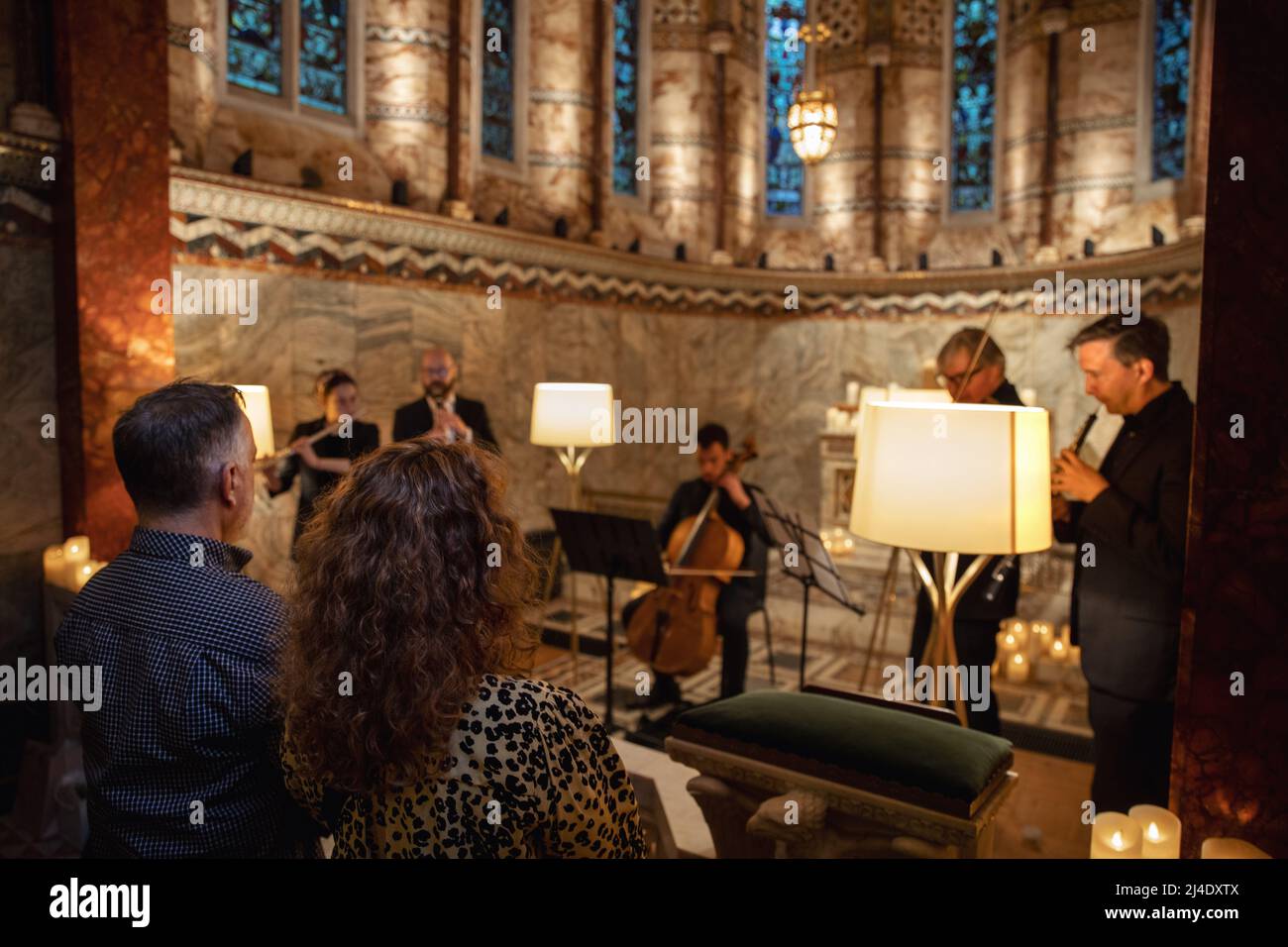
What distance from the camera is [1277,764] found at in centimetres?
210

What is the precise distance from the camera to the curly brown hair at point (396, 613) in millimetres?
1242

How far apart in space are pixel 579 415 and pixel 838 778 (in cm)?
297

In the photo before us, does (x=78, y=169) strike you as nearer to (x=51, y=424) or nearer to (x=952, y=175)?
(x=51, y=424)

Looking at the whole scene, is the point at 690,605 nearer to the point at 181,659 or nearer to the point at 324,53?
the point at 181,659

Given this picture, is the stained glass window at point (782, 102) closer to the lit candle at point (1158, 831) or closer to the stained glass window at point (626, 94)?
the stained glass window at point (626, 94)

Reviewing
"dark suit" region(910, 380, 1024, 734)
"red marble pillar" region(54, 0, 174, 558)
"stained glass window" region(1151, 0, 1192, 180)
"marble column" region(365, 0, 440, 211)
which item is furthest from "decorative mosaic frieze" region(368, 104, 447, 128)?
"stained glass window" region(1151, 0, 1192, 180)

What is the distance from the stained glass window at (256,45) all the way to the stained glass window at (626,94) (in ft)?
13.0

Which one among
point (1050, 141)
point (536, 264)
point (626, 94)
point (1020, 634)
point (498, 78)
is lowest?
point (1020, 634)

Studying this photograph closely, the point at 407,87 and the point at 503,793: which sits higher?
the point at 407,87

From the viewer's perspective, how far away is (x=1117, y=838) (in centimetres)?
208

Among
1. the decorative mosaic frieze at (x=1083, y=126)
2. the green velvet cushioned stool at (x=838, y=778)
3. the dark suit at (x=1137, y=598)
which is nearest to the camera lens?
the green velvet cushioned stool at (x=838, y=778)

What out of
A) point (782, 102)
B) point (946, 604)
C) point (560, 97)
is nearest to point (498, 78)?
point (560, 97)

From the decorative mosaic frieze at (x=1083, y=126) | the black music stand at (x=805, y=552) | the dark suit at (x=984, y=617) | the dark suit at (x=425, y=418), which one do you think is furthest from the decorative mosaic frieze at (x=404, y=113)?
the decorative mosaic frieze at (x=1083, y=126)
